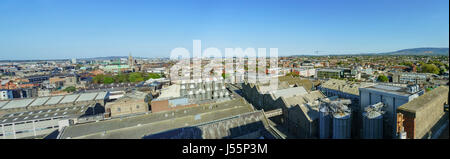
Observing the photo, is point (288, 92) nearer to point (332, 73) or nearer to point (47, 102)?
point (47, 102)

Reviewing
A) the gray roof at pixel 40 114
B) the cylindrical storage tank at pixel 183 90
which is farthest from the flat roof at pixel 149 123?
the gray roof at pixel 40 114

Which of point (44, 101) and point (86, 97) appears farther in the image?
point (86, 97)

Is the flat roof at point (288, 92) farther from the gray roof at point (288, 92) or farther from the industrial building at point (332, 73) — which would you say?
the industrial building at point (332, 73)

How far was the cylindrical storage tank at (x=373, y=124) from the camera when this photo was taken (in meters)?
9.48

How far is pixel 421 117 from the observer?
8297 millimetres

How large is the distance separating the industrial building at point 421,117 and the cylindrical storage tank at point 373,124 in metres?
1.07

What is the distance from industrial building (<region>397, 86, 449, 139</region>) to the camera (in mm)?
8025

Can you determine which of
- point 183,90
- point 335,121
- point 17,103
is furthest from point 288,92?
point 17,103

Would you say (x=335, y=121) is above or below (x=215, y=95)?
above

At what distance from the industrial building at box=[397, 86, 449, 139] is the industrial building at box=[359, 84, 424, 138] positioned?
0.95m

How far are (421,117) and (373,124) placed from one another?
1.81 meters
